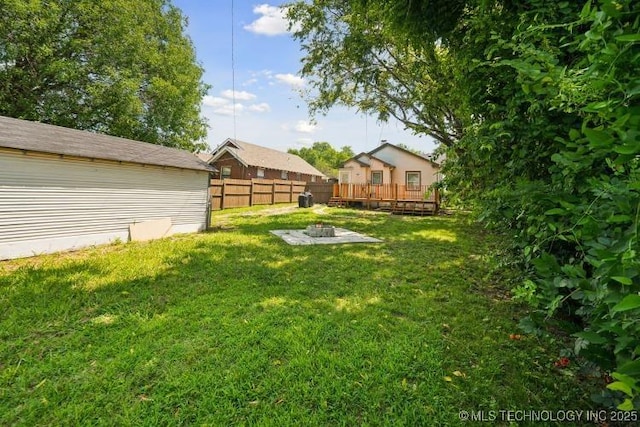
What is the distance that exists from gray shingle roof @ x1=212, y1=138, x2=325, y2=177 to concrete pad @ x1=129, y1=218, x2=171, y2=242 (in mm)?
14380

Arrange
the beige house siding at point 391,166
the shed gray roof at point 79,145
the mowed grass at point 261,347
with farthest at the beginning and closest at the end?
the beige house siding at point 391,166 → the shed gray roof at point 79,145 → the mowed grass at point 261,347

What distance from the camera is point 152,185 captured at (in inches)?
342

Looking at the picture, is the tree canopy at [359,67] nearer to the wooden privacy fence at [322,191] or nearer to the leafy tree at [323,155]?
the wooden privacy fence at [322,191]

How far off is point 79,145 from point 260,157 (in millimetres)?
18505

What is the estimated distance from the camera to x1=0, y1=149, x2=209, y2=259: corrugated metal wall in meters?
5.98

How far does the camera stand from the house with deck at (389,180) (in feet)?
54.1

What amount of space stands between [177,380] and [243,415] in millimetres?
757

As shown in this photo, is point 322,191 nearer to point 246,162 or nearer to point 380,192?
point 380,192

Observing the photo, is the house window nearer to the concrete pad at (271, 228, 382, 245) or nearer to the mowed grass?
the concrete pad at (271, 228, 382, 245)

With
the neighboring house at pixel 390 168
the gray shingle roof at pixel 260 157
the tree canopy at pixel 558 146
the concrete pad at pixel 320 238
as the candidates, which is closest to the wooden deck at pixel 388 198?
the neighboring house at pixel 390 168

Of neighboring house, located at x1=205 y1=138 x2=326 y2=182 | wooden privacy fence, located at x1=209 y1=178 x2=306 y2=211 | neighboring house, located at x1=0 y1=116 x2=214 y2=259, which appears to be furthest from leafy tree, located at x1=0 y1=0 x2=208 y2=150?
neighboring house, located at x1=0 y1=116 x2=214 y2=259

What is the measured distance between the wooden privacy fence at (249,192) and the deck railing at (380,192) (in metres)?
3.98

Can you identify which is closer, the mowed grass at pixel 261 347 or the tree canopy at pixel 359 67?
the mowed grass at pixel 261 347

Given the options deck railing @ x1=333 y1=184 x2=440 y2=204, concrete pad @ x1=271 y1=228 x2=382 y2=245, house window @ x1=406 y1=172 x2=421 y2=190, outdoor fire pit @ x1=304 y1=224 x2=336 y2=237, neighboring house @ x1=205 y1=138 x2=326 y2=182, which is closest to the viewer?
concrete pad @ x1=271 y1=228 x2=382 y2=245
